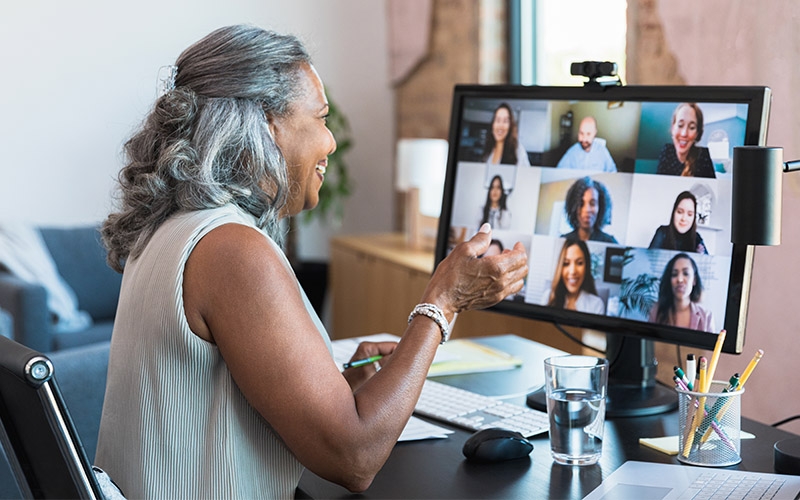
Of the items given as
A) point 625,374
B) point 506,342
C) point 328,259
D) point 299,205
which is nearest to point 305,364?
point 299,205

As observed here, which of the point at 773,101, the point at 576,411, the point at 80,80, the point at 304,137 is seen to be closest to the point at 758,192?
the point at 576,411

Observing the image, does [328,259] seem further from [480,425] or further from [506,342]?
[480,425]

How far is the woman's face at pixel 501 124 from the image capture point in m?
1.67

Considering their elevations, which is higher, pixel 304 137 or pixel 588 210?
pixel 304 137

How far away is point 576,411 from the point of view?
127cm

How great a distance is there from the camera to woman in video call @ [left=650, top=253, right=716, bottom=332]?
1.40 meters

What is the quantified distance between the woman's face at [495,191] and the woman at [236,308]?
1.19 ft

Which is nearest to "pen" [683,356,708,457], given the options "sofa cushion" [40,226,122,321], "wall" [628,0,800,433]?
"wall" [628,0,800,433]

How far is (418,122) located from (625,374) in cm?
336

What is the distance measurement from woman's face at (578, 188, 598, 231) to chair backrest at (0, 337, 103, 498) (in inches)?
34.5

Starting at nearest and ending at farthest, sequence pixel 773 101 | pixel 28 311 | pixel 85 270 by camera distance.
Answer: pixel 773 101, pixel 28 311, pixel 85 270

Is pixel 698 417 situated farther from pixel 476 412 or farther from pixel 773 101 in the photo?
pixel 773 101

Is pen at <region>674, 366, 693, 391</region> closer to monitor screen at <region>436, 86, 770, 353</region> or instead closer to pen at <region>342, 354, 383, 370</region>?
monitor screen at <region>436, 86, 770, 353</region>

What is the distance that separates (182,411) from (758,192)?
31.7 inches
